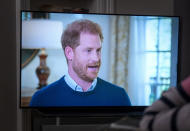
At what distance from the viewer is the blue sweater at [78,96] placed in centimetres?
257

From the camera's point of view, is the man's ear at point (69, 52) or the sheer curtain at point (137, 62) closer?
the man's ear at point (69, 52)

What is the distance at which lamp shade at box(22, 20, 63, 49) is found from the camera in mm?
2531

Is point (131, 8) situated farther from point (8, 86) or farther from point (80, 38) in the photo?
point (8, 86)

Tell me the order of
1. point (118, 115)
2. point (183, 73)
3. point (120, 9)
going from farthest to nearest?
point (120, 9) < point (183, 73) < point (118, 115)

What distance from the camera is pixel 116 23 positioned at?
266 cm

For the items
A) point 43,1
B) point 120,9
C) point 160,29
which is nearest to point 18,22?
point 43,1

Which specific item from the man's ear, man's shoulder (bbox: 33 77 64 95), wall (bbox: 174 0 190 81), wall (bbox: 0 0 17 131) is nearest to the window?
wall (bbox: 174 0 190 81)

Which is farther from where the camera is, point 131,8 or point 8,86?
point 131,8

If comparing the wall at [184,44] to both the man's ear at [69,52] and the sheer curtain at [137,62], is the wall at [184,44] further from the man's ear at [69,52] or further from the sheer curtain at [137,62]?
the man's ear at [69,52]

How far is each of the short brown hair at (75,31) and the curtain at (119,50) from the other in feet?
0.65

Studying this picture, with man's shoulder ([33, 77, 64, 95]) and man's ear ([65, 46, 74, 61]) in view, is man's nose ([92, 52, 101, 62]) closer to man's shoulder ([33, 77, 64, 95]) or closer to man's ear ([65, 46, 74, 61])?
man's ear ([65, 46, 74, 61])

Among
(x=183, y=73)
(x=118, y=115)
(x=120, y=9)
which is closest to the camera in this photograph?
(x=118, y=115)

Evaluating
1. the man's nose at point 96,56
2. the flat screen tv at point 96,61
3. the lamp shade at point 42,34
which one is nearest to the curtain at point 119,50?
the flat screen tv at point 96,61

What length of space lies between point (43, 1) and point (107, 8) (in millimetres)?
665
